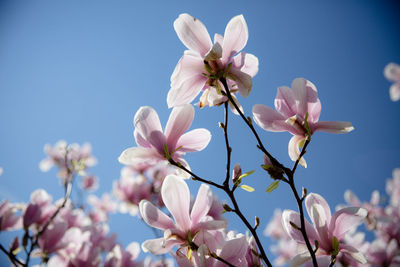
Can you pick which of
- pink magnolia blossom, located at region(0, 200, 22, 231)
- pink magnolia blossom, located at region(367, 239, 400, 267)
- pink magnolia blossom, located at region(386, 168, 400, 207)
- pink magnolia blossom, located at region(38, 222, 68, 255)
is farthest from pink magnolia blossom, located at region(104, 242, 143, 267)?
pink magnolia blossom, located at region(386, 168, 400, 207)

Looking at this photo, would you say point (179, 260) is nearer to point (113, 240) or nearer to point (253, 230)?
point (253, 230)

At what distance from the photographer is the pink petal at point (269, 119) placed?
630 mm

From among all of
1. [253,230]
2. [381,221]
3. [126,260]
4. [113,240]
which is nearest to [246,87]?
[253,230]

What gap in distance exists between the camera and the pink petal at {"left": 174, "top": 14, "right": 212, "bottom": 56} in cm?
60

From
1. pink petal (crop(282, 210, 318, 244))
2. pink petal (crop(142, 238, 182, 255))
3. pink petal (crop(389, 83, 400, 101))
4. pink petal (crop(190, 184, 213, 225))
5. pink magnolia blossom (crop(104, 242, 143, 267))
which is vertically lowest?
pink magnolia blossom (crop(104, 242, 143, 267))

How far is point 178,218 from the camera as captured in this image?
60cm

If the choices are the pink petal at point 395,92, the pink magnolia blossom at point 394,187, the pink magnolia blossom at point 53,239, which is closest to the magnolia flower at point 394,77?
the pink petal at point 395,92

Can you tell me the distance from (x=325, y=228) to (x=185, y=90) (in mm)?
480

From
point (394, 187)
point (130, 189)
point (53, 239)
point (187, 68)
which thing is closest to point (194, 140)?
point (187, 68)

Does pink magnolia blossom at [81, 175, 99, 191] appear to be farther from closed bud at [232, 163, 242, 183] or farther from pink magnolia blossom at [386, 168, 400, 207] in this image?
pink magnolia blossom at [386, 168, 400, 207]

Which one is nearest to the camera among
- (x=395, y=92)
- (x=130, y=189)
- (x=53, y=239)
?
(x=53, y=239)

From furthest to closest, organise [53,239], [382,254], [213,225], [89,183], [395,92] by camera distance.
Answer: [89,183] → [395,92] → [382,254] → [53,239] → [213,225]

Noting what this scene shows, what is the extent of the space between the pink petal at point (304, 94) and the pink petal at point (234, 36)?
0.17 metres

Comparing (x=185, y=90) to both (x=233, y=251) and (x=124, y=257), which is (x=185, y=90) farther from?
(x=124, y=257)
